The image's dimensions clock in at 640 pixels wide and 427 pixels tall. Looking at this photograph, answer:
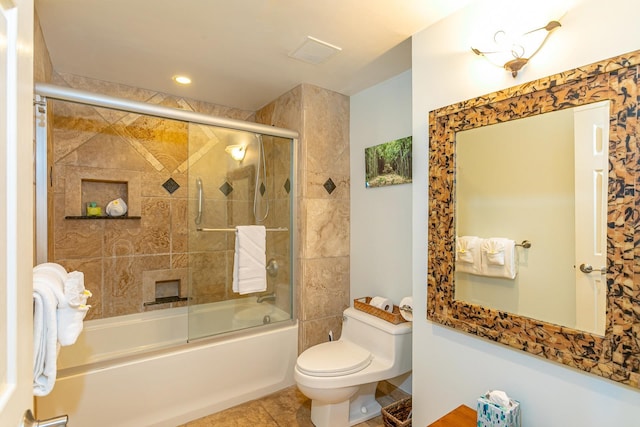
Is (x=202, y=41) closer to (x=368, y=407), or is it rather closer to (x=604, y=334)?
(x=604, y=334)

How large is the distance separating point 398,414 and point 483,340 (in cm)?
82

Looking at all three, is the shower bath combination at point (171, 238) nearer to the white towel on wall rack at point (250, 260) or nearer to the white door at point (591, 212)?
the white towel on wall rack at point (250, 260)

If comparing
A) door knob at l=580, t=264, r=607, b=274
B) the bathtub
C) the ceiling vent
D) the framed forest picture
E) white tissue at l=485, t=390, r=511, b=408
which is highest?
the ceiling vent

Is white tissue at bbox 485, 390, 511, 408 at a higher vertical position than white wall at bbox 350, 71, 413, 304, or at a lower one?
lower

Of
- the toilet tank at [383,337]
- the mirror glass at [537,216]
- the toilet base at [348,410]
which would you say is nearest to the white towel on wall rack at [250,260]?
the toilet tank at [383,337]

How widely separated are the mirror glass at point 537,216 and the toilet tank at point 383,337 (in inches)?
21.9

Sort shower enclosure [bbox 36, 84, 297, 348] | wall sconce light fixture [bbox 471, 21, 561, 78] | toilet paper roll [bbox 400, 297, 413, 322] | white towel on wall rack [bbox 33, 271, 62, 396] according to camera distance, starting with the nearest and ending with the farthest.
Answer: white towel on wall rack [bbox 33, 271, 62, 396] < wall sconce light fixture [bbox 471, 21, 561, 78] < toilet paper roll [bbox 400, 297, 413, 322] < shower enclosure [bbox 36, 84, 297, 348]

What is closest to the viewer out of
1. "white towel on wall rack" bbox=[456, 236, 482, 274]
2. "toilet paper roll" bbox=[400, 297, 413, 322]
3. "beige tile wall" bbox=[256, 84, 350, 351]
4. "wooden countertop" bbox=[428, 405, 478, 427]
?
"wooden countertop" bbox=[428, 405, 478, 427]

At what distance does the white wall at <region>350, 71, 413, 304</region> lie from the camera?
2.30 meters

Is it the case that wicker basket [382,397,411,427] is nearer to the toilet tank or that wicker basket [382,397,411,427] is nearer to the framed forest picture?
the toilet tank

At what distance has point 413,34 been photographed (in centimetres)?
182

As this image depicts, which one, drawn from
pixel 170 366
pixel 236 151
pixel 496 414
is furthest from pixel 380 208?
pixel 170 366

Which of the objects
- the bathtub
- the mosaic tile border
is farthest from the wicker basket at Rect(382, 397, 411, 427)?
the bathtub

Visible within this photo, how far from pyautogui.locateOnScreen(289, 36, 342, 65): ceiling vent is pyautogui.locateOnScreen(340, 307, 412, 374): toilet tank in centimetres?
174
